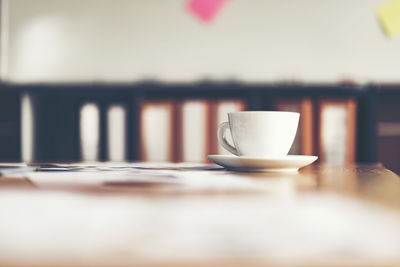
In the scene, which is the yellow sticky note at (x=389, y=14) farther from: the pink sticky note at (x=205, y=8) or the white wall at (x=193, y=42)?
the pink sticky note at (x=205, y=8)

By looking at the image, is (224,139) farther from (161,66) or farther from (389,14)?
(389,14)

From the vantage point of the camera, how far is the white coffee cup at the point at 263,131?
664 millimetres

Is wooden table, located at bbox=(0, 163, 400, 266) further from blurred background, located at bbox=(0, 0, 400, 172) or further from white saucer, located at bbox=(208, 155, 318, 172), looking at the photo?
blurred background, located at bbox=(0, 0, 400, 172)

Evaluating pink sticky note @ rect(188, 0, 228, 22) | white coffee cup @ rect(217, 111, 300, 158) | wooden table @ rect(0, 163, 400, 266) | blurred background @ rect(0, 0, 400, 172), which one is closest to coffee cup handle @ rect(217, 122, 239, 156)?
white coffee cup @ rect(217, 111, 300, 158)

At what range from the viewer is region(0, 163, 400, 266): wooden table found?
0.60 ft

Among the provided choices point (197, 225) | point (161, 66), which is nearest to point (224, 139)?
point (197, 225)

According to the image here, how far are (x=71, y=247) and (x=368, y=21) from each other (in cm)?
288

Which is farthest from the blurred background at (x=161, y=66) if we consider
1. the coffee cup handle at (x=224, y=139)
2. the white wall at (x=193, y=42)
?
the coffee cup handle at (x=224, y=139)

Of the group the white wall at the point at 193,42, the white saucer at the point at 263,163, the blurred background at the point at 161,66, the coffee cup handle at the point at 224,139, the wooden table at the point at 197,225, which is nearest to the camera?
the wooden table at the point at 197,225

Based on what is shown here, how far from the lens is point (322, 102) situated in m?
2.35

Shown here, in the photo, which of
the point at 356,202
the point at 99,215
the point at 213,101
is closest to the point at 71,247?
the point at 99,215

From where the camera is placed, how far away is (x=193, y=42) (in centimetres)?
285

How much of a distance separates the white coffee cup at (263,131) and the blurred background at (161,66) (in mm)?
1677

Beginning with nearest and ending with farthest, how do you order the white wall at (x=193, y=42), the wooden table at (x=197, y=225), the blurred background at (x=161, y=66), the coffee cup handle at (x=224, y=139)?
1. the wooden table at (x=197, y=225)
2. the coffee cup handle at (x=224, y=139)
3. the blurred background at (x=161, y=66)
4. the white wall at (x=193, y=42)
